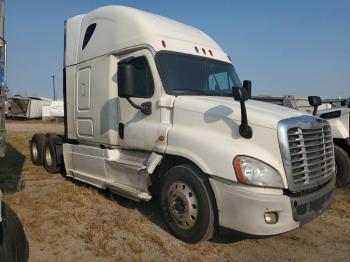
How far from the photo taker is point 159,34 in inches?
219

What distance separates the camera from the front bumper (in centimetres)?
391

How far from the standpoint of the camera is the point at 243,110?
414 cm

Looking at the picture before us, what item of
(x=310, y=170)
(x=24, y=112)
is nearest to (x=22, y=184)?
(x=310, y=170)

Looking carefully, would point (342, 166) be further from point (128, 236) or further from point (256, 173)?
point (128, 236)

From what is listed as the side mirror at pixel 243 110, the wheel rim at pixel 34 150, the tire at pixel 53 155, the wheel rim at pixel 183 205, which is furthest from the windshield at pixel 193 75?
the wheel rim at pixel 34 150

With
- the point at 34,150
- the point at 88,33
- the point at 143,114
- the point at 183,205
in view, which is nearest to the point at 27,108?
the point at 34,150

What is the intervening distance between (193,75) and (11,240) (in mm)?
3392

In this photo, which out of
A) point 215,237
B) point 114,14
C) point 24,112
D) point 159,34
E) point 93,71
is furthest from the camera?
point 24,112

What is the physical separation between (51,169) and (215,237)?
17.2 ft

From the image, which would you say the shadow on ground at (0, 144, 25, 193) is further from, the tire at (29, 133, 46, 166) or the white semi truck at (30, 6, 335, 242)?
the white semi truck at (30, 6, 335, 242)

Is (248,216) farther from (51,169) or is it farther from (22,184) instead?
(51,169)

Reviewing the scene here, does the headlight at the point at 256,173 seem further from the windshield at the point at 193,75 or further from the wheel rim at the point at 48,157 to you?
the wheel rim at the point at 48,157

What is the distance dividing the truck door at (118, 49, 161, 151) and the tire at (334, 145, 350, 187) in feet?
13.5

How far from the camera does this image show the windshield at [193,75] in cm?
520
